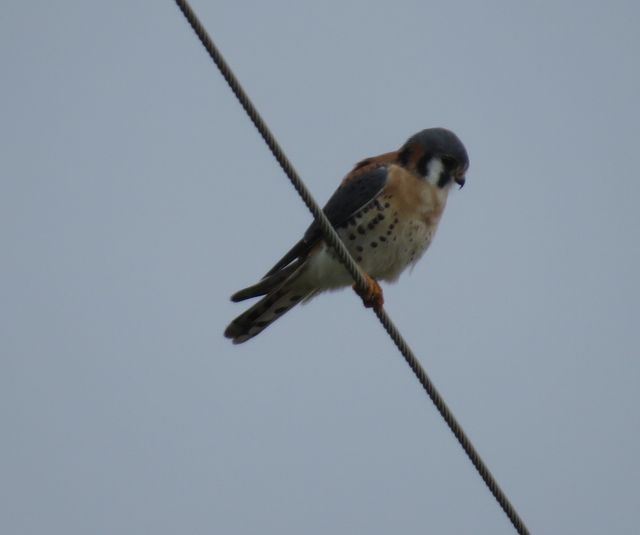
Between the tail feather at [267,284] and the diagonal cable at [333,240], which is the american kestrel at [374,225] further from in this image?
the diagonal cable at [333,240]

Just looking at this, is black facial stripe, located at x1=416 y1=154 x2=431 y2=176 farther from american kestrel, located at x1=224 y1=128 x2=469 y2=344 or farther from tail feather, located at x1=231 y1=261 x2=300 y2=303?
tail feather, located at x1=231 y1=261 x2=300 y2=303

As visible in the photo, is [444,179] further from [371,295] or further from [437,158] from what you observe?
[371,295]

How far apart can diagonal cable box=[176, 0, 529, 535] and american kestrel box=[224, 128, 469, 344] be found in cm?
142

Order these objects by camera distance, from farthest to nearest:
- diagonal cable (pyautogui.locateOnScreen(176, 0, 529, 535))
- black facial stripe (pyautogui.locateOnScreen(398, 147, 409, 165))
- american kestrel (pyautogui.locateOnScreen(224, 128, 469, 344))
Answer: black facial stripe (pyautogui.locateOnScreen(398, 147, 409, 165)) → american kestrel (pyautogui.locateOnScreen(224, 128, 469, 344)) → diagonal cable (pyautogui.locateOnScreen(176, 0, 529, 535))

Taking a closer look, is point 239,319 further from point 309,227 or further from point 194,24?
point 194,24

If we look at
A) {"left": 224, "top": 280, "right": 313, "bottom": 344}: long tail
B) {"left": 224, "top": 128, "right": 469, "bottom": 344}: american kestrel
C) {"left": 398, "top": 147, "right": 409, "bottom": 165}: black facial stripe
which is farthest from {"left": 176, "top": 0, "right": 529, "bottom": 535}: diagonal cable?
{"left": 398, "top": 147, "right": 409, "bottom": 165}: black facial stripe

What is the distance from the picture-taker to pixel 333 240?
3.95 metres

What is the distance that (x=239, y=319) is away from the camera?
5898 mm

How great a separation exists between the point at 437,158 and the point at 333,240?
7.12 feet

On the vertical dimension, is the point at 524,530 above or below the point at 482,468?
below

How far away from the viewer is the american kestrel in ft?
18.6

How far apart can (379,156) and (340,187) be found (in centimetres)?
41

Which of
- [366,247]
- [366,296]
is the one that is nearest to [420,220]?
[366,247]

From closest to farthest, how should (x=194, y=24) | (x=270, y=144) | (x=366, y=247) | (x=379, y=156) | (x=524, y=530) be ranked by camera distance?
(x=194, y=24)
(x=270, y=144)
(x=524, y=530)
(x=366, y=247)
(x=379, y=156)
